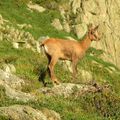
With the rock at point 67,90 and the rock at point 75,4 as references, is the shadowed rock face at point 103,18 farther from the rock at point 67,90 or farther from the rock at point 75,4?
the rock at point 67,90

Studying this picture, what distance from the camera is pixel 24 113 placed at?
1394 centimetres

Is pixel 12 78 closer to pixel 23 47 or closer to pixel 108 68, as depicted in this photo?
pixel 23 47

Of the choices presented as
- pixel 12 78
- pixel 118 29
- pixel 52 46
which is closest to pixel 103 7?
pixel 118 29

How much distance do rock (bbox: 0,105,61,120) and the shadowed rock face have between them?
96.7ft

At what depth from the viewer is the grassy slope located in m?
16.9

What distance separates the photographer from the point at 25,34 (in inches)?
1443

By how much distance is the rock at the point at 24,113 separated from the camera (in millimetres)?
13461

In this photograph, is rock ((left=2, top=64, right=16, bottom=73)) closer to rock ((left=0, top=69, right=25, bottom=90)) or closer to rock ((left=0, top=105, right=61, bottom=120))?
rock ((left=0, top=69, right=25, bottom=90))

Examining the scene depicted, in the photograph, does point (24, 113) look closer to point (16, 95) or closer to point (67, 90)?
point (16, 95)

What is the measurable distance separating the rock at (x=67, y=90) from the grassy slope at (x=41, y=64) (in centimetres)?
71

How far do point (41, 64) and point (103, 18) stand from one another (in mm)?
19207

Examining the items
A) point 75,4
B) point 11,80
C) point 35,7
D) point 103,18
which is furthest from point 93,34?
point 103,18

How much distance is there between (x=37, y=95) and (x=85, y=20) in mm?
27470

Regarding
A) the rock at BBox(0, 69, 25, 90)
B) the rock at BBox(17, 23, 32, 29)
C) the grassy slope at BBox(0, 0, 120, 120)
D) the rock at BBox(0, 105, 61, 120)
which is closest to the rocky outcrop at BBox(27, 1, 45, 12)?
the grassy slope at BBox(0, 0, 120, 120)
